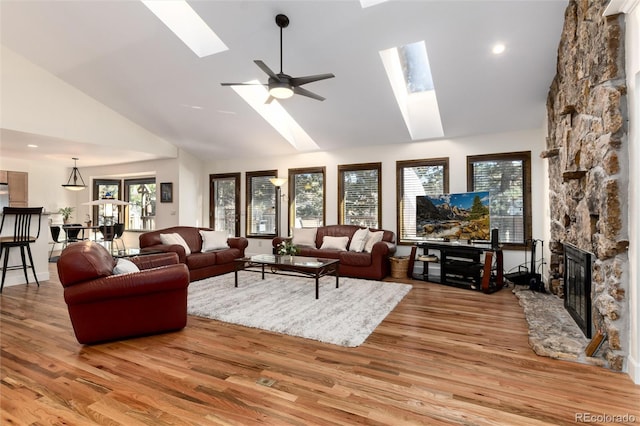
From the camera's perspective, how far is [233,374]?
2.37 meters

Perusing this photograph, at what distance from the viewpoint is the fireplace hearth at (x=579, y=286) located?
2.88 metres

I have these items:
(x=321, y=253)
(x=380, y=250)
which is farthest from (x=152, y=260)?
(x=380, y=250)

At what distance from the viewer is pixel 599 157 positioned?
2586 millimetres

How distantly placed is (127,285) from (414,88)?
5.31 m

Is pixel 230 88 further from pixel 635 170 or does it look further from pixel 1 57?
pixel 635 170

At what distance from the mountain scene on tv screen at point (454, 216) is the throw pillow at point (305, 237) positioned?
220 cm

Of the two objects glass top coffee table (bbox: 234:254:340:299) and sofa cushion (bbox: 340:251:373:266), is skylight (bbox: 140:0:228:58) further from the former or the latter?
sofa cushion (bbox: 340:251:373:266)

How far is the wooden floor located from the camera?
190 cm

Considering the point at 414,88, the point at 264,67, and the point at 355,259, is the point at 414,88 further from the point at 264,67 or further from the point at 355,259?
the point at 264,67

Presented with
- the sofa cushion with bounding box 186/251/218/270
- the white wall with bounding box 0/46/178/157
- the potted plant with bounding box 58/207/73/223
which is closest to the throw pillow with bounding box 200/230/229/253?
the sofa cushion with bounding box 186/251/218/270

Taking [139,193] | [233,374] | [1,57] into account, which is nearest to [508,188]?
[233,374]

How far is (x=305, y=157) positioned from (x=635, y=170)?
6.09 m

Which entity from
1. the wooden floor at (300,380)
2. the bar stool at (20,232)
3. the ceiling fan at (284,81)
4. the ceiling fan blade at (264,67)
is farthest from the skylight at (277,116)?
the wooden floor at (300,380)
